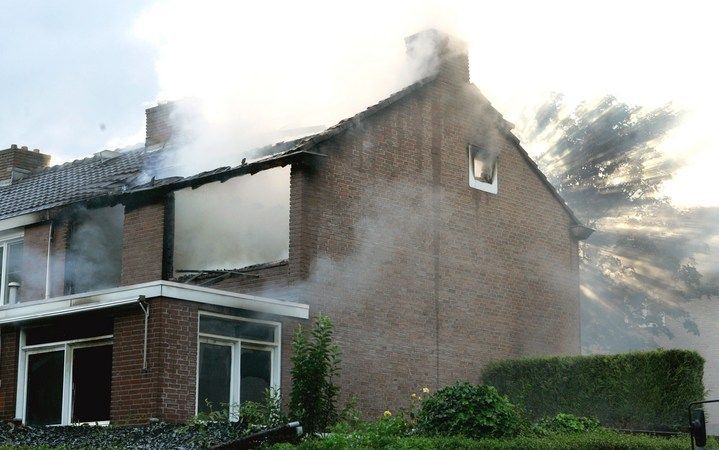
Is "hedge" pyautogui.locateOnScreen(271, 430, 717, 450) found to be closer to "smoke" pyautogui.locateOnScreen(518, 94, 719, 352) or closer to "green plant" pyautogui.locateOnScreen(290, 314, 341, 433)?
"green plant" pyautogui.locateOnScreen(290, 314, 341, 433)

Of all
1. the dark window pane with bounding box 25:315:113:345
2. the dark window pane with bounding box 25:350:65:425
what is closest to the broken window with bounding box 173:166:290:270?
the dark window pane with bounding box 25:315:113:345

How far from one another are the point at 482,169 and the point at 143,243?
26.6 feet

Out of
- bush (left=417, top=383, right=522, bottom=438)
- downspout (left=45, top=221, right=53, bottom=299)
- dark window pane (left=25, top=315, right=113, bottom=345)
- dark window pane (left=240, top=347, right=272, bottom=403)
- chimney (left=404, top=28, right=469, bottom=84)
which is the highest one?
chimney (left=404, top=28, right=469, bottom=84)

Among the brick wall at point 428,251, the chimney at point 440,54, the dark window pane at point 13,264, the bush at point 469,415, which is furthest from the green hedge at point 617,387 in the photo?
the dark window pane at point 13,264

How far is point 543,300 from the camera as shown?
26906 millimetres

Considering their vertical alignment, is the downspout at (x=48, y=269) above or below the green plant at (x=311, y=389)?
above

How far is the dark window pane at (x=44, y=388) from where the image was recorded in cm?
2080

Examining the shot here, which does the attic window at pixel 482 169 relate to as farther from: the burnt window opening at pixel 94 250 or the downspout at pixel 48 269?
the downspout at pixel 48 269

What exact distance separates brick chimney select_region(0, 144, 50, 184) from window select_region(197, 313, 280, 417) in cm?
1419

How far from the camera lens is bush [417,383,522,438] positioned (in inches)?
653

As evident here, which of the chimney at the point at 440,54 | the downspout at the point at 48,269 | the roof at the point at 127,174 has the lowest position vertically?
the downspout at the point at 48,269

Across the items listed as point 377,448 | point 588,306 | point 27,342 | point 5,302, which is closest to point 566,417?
point 377,448

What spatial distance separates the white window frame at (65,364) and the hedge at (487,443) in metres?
6.22

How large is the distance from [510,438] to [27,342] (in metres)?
10.2
